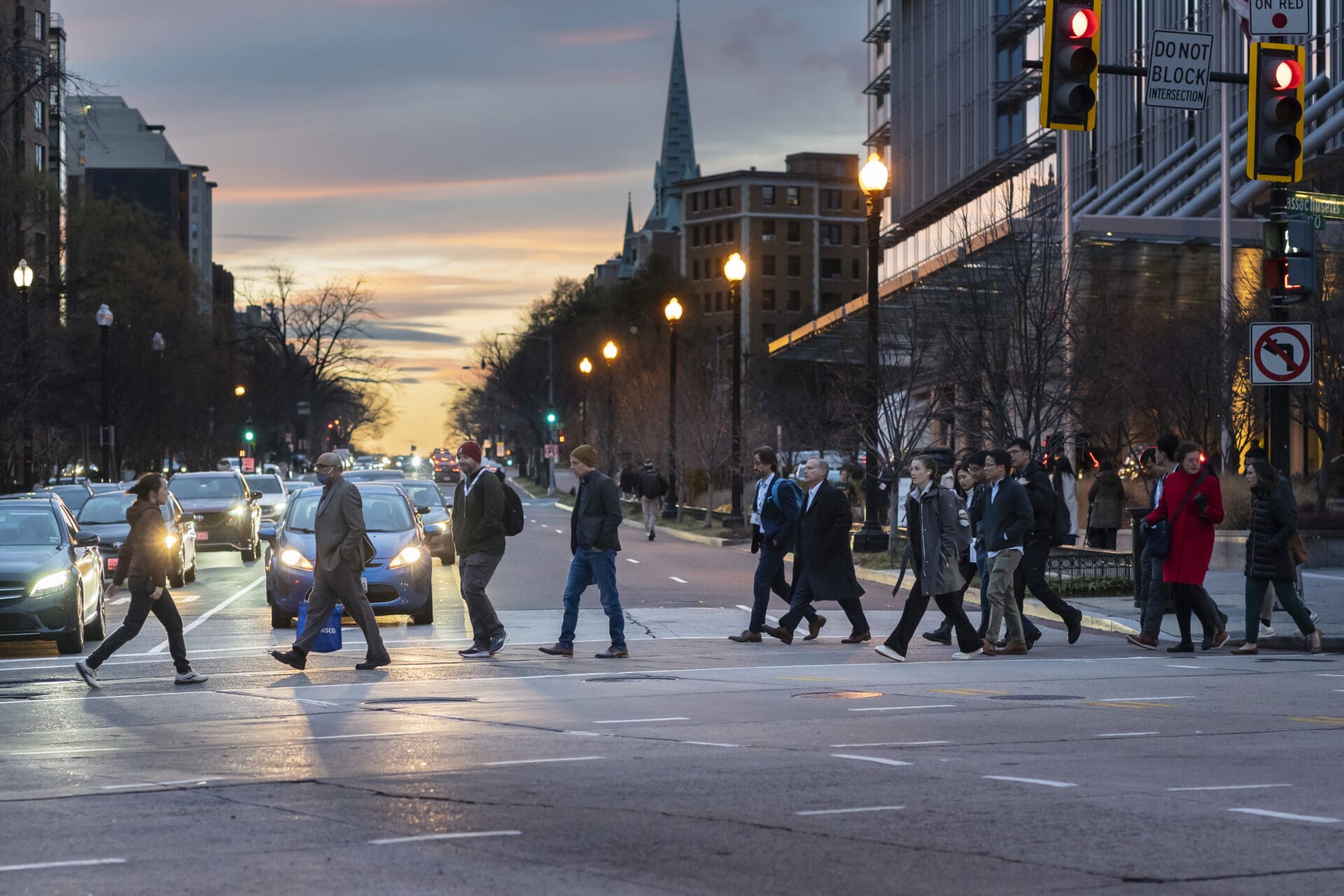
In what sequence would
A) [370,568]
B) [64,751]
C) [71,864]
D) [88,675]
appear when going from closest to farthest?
[71,864], [64,751], [88,675], [370,568]

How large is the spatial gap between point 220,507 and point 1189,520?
21985mm

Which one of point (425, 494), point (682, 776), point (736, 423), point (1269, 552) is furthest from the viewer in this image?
point (736, 423)

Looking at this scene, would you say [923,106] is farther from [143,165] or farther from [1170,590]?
[143,165]

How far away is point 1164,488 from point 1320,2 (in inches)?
1478

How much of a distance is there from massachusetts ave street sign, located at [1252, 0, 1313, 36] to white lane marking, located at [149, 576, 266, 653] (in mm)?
Answer: 12075

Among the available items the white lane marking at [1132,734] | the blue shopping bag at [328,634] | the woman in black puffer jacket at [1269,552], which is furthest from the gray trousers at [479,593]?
the white lane marking at [1132,734]

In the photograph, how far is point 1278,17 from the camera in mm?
17047

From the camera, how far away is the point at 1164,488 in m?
16.4

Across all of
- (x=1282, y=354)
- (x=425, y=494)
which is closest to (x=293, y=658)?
(x=1282, y=354)

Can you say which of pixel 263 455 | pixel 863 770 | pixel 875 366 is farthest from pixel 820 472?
pixel 263 455

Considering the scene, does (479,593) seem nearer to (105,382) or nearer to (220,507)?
(220,507)

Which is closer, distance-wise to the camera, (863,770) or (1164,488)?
(863,770)

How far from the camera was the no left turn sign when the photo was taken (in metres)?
17.3

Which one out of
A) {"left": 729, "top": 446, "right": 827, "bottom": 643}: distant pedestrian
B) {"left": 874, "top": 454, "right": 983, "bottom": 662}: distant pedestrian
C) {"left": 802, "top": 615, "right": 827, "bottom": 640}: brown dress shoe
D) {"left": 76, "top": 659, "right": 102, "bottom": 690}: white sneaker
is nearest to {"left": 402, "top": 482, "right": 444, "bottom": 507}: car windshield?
{"left": 729, "top": 446, "right": 827, "bottom": 643}: distant pedestrian
